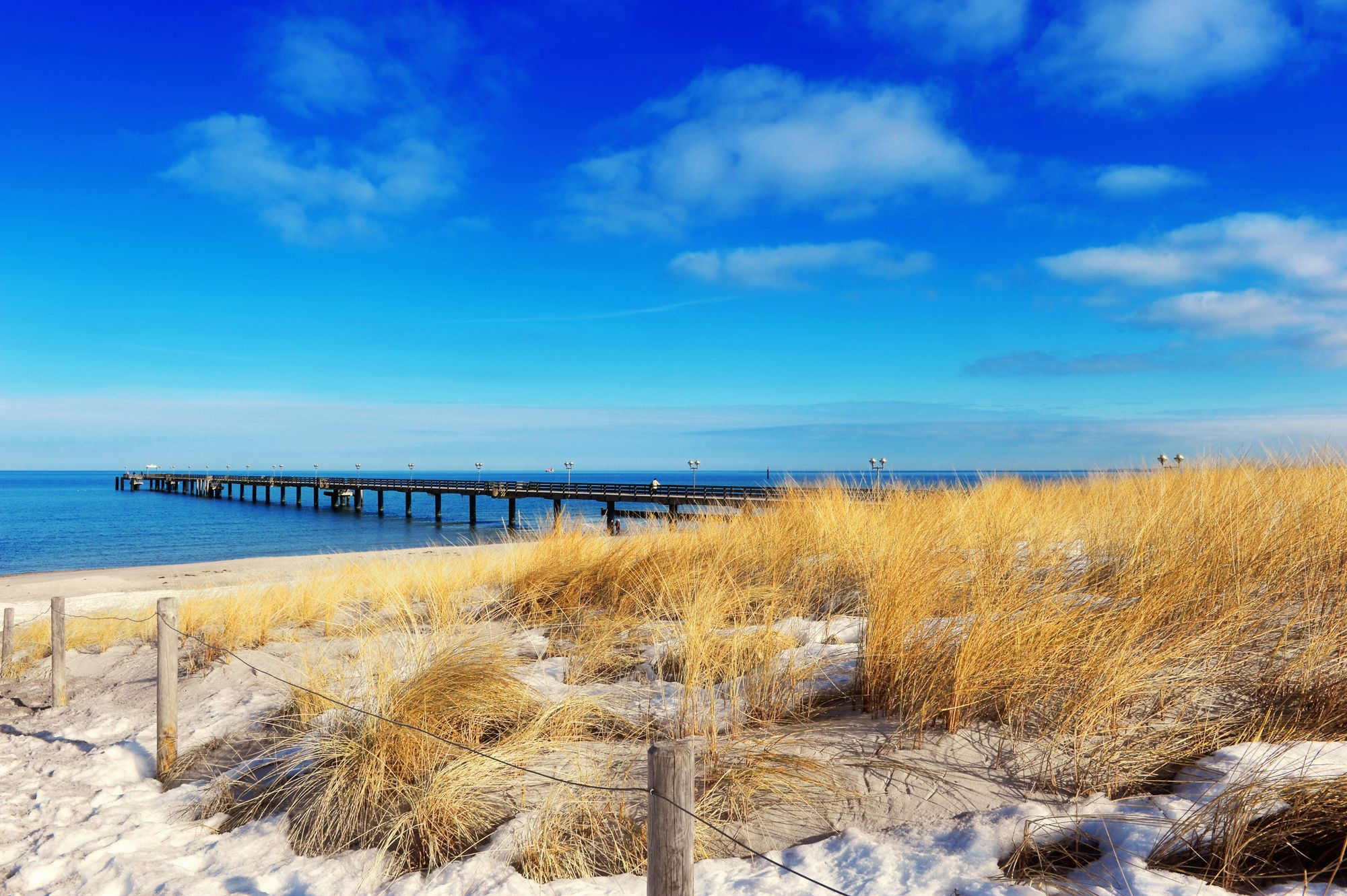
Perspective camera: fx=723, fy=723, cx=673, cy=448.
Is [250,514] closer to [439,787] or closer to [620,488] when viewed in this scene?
[620,488]

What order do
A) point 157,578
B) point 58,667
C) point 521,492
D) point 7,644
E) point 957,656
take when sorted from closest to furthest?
point 957,656, point 58,667, point 7,644, point 157,578, point 521,492

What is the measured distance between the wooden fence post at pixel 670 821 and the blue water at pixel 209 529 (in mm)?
8877

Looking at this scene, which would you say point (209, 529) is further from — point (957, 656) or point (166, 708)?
point (957, 656)

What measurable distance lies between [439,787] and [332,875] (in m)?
0.57

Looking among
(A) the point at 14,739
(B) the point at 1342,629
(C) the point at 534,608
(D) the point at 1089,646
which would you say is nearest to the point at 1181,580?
(B) the point at 1342,629

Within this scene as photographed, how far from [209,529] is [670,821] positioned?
4816 centimetres

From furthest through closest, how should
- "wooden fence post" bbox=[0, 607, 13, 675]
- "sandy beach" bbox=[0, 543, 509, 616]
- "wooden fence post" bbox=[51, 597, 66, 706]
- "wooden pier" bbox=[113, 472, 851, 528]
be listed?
"wooden pier" bbox=[113, 472, 851, 528], "sandy beach" bbox=[0, 543, 509, 616], "wooden fence post" bbox=[0, 607, 13, 675], "wooden fence post" bbox=[51, 597, 66, 706]

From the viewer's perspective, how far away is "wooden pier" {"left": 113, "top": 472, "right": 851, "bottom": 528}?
1722cm

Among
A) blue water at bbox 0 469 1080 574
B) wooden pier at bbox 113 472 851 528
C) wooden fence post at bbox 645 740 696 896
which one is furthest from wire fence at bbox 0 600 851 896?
blue water at bbox 0 469 1080 574

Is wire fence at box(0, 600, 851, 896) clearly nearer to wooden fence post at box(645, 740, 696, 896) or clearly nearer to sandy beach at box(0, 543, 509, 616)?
wooden fence post at box(645, 740, 696, 896)

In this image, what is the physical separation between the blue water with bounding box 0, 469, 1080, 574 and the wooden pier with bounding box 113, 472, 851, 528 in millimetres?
932

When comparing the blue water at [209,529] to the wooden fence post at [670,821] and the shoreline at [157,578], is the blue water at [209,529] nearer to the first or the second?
the shoreline at [157,578]

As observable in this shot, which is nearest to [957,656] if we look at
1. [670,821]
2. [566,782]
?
[566,782]

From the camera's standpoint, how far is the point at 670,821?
204cm
